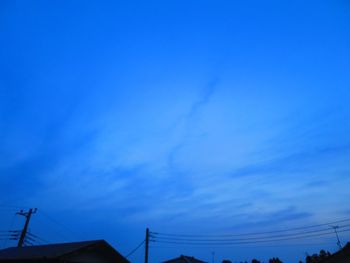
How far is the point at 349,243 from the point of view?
78.3ft

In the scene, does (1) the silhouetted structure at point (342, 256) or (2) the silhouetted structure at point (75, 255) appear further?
(1) the silhouetted structure at point (342, 256)

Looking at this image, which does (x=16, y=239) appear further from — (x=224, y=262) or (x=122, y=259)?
(x=224, y=262)

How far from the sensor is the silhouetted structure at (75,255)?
66.3 ft

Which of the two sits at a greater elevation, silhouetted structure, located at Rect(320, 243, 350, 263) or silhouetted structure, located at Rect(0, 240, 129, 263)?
silhouetted structure, located at Rect(0, 240, 129, 263)

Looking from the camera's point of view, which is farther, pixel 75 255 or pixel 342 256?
pixel 342 256

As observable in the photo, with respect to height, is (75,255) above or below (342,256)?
above

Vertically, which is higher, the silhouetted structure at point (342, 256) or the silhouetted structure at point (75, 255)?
the silhouetted structure at point (75, 255)

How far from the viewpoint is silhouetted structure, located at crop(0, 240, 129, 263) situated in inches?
795

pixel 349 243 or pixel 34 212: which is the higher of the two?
pixel 34 212

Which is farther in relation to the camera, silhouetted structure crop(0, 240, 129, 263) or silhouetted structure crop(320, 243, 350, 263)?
silhouetted structure crop(320, 243, 350, 263)

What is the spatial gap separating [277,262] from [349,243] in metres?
25.8

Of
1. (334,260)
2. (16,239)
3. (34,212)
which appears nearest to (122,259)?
(334,260)

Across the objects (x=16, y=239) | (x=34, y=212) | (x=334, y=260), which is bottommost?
(x=334, y=260)

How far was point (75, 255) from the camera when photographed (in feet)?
70.9
